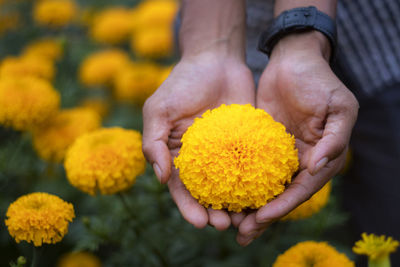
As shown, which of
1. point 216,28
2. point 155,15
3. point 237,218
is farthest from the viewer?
point 155,15

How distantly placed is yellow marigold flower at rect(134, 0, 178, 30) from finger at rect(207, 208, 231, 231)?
6.33ft

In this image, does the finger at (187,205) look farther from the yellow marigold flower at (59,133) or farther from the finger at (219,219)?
the yellow marigold flower at (59,133)

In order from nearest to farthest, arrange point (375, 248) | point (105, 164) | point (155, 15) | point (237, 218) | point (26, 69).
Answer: point (375, 248) → point (237, 218) → point (105, 164) → point (26, 69) → point (155, 15)

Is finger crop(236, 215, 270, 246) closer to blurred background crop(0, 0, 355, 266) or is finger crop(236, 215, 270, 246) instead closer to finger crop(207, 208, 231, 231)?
finger crop(207, 208, 231, 231)

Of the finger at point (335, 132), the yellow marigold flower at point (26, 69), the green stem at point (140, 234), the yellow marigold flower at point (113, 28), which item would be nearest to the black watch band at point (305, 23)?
the finger at point (335, 132)

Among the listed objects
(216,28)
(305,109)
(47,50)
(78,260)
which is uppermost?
(216,28)

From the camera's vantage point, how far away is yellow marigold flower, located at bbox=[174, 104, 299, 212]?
1070mm

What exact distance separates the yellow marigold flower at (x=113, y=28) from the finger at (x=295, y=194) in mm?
2228

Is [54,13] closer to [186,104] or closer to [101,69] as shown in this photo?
[101,69]

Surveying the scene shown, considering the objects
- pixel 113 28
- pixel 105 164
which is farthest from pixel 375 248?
pixel 113 28

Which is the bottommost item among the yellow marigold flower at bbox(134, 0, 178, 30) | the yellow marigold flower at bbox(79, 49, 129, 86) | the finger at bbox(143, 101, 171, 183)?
the yellow marigold flower at bbox(79, 49, 129, 86)

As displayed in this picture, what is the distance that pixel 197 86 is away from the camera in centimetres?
136

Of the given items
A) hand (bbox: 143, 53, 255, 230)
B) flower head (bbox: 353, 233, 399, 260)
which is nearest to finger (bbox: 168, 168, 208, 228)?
hand (bbox: 143, 53, 255, 230)

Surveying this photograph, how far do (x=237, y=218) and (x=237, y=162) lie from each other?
0.62 ft
